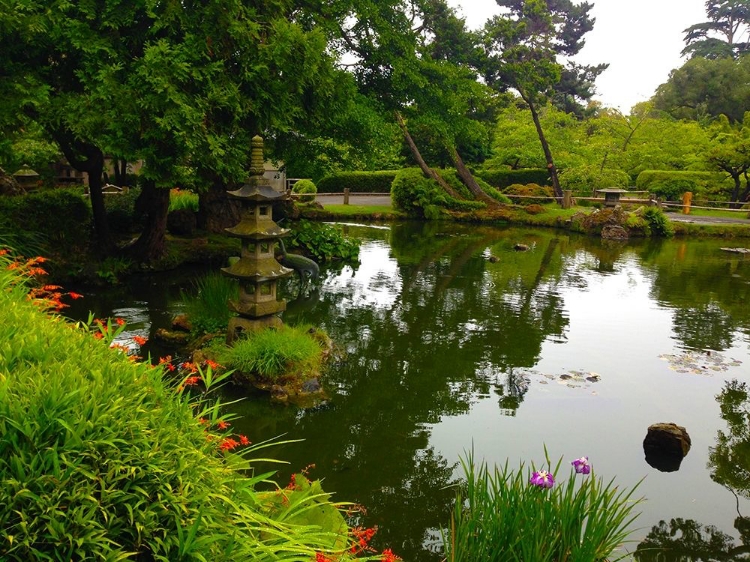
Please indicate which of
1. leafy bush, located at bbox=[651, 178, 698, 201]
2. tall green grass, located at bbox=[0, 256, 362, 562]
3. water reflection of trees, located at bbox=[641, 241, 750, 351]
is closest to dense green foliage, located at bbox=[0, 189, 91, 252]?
tall green grass, located at bbox=[0, 256, 362, 562]

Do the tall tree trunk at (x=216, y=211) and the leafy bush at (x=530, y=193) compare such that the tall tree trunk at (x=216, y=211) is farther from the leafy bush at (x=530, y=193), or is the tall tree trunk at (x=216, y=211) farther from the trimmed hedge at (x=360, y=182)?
the trimmed hedge at (x=360, y=182)

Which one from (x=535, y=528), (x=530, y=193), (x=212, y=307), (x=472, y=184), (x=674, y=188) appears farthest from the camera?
(x=530, y=193)

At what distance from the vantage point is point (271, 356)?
7496 mm

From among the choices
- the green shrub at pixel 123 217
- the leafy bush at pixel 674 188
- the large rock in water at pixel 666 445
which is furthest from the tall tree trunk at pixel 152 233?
the leafy bush at pixel 674 188

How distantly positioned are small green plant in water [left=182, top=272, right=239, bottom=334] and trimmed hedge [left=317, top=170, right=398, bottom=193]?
26.2 metres

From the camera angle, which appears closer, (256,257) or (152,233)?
(256,257)

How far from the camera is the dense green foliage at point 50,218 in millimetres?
11234

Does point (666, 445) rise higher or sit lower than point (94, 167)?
lower

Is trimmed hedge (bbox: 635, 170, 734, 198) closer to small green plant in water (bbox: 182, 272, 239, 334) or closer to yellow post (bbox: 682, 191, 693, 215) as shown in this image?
yellow post (bbox: 682, 191, 693, 215)

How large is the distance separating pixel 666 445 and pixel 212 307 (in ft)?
21.0

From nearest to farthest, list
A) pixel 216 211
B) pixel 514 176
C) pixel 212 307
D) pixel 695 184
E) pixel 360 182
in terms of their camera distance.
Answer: pixel 212 307
pixel 216 211
pixel 695 184
pixel 360 182
pixel 514 176

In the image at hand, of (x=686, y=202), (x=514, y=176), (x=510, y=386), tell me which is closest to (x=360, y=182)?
(x=514, y=176)

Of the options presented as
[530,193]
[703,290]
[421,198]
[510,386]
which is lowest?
[510,386]

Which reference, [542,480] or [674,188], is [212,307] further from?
[674,188]
